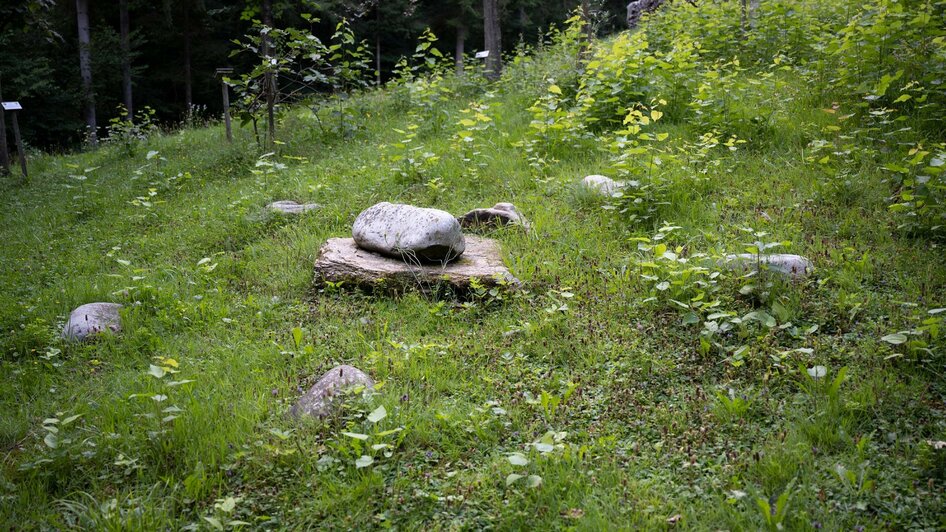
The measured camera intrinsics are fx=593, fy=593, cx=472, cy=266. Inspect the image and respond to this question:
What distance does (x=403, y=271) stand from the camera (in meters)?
5.48

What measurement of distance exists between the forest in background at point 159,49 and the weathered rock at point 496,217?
11.5m

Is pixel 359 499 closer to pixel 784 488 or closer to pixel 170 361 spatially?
pixel 170 361

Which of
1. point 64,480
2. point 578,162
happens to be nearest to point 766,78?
point 578,162

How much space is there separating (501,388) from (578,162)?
15.2ft

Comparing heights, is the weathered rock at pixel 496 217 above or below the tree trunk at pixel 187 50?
below

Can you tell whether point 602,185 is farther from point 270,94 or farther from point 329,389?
point 270,94

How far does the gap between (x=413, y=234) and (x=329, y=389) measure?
2015 millimetres

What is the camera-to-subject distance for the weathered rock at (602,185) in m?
6.62

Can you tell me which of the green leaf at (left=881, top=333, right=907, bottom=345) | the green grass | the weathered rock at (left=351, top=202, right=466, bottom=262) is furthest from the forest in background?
the green leaf at (left=881, top=333, right=907, bottom=345)

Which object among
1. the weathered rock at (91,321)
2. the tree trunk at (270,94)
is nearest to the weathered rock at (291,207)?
the weathered rock at (91,321)

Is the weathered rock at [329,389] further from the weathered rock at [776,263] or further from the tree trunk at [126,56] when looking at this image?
the tree trunk at [126,56]

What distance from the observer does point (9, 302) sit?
589cm

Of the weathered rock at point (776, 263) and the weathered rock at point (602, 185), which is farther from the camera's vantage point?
the weathered rock at point (602, 185)

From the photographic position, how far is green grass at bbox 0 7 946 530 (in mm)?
3061
